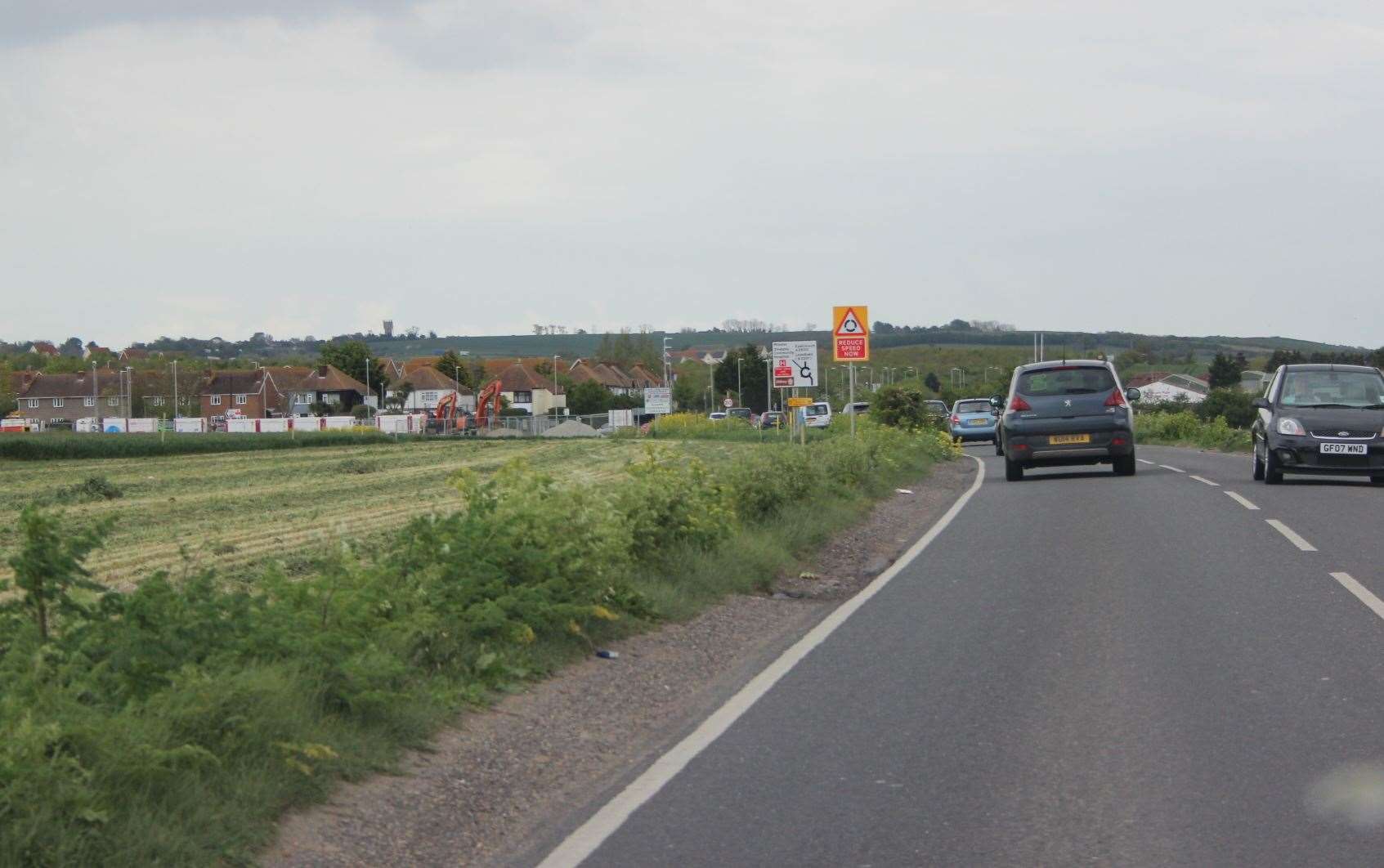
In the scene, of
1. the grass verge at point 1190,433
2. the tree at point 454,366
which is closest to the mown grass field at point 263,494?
the grass verge at point 1190,433

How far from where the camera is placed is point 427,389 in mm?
173000

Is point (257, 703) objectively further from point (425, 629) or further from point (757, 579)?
point (757, 579)

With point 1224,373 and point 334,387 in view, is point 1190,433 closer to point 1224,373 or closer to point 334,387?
point 1224,373

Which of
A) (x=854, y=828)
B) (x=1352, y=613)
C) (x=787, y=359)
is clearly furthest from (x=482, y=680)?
(x=787, y=359)

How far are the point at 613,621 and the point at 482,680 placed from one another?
82.3 inches

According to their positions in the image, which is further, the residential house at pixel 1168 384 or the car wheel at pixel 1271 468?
the residential house at pixel 1168 384

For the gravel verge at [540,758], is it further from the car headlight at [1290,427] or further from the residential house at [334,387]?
the residential house at [334,387]

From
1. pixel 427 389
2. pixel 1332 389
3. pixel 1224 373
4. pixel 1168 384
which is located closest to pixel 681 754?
pixel 1332 389

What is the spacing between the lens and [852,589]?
1330cm

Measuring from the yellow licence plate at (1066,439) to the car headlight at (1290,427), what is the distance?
130 inches

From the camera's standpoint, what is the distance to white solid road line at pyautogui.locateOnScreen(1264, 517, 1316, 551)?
49.2ft

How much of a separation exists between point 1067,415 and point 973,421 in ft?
84.6

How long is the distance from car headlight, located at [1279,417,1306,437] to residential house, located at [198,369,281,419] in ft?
494

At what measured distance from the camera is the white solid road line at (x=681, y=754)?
5.84m
